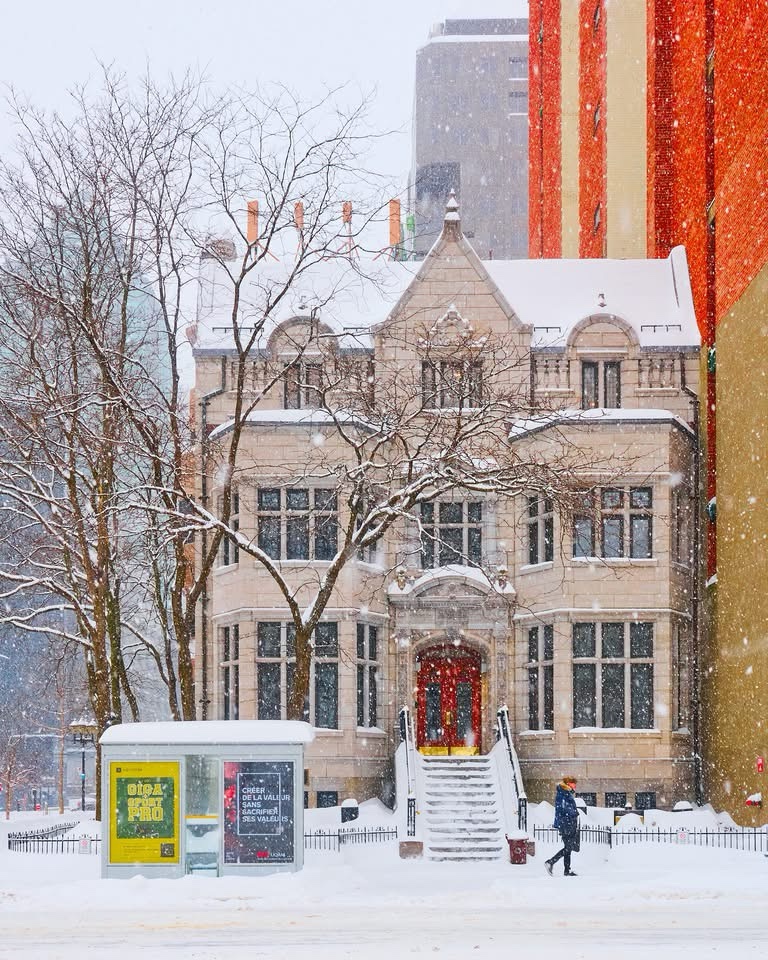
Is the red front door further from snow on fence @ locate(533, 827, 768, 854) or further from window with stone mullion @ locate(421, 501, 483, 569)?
snow on fence @ locate(533, 827, 768, 854)

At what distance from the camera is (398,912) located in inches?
661

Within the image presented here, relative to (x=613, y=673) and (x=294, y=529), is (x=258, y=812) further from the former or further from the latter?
(x=613, y=673)

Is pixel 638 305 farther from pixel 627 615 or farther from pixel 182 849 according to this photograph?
pixel 182 849

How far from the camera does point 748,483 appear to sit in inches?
1077

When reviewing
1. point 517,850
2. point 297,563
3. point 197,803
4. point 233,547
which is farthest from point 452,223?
point 197,803

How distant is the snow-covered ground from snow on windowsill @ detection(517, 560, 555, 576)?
356 inches

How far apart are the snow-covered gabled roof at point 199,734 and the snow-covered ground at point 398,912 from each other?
1.91 m

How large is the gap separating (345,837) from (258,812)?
22.3ft

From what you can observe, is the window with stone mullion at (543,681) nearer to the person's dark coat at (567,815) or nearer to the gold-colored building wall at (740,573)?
the gold-colored building wall at (740,573)

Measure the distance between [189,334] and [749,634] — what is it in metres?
17.3

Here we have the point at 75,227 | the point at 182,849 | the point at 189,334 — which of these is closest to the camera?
the point at 182,849

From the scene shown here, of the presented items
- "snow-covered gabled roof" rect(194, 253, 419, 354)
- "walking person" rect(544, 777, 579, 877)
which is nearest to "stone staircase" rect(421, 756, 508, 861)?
"walking person" rect(544, 777, 579, 877)

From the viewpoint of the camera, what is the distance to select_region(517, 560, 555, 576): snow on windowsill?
30.2 meters

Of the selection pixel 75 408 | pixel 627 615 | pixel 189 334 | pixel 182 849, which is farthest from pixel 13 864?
pixel 189 334
